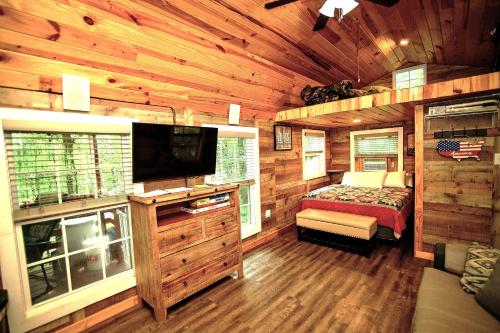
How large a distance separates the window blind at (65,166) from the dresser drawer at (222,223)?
33.1 inches

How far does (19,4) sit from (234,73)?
1715mm

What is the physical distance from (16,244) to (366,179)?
481 cm

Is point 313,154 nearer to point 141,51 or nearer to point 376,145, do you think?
point 376,145

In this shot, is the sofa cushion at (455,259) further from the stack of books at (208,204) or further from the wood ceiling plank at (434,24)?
the wood ceiling plank at (434,24)

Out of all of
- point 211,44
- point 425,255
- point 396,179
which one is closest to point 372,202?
point 425,255

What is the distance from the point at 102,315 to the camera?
2.05 meters

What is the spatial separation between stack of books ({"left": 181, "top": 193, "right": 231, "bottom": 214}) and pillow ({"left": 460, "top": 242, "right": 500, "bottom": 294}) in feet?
6.58

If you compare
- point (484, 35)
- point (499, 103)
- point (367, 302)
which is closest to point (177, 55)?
point (367, 302)

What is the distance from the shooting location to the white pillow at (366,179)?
4362mm

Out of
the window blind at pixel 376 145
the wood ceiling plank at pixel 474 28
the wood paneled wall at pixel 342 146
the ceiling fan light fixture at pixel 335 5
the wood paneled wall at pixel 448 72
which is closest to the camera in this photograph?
the ceiling fan light fixture at pixel 335 5

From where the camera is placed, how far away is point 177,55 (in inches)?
82.8

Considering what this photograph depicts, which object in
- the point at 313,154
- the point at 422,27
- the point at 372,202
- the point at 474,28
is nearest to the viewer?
the point at 474,28

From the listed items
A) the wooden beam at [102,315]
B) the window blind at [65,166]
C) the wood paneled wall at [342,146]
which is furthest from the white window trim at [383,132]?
the wooden beam at [102,315]

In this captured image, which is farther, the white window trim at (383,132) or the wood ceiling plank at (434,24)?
the white window trim at (383,132)
